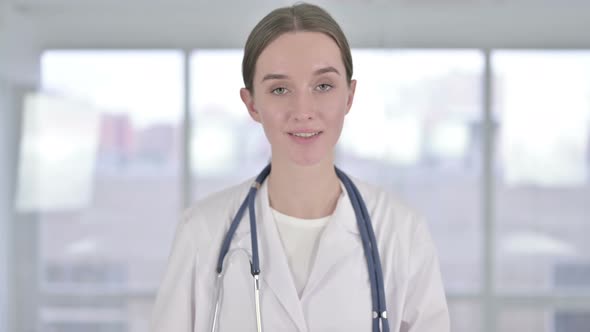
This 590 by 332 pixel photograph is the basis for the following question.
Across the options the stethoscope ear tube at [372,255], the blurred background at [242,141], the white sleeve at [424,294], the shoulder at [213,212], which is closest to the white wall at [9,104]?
the blurred background at [242,141]

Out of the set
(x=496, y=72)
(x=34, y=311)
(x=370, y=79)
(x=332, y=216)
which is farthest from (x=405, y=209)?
(x=34, y=311)

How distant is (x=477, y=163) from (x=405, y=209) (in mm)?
1944

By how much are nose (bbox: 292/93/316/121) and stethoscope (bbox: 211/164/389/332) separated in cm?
18

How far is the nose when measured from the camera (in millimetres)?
1060

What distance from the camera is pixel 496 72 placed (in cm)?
297

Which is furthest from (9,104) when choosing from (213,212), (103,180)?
(213,212)

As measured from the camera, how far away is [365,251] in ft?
3.65

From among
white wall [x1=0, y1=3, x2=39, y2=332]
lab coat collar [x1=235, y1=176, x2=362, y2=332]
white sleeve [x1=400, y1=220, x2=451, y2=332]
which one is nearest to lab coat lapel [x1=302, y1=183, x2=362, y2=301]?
lab coat collar [x1=235, y1=176, x2=362, y2=332]

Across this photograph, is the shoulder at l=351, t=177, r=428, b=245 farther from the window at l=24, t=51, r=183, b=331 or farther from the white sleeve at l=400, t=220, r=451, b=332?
the window at l=24, t=51, r=183, b=331

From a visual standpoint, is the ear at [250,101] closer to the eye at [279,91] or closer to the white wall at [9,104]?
the eye at [279,91]

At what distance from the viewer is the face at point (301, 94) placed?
1.07 metres

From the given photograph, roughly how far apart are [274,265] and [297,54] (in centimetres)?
37

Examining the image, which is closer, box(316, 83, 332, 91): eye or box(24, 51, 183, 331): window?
box(316, 83, 332, 91): eye

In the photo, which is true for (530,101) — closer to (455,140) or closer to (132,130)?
(455,140)
